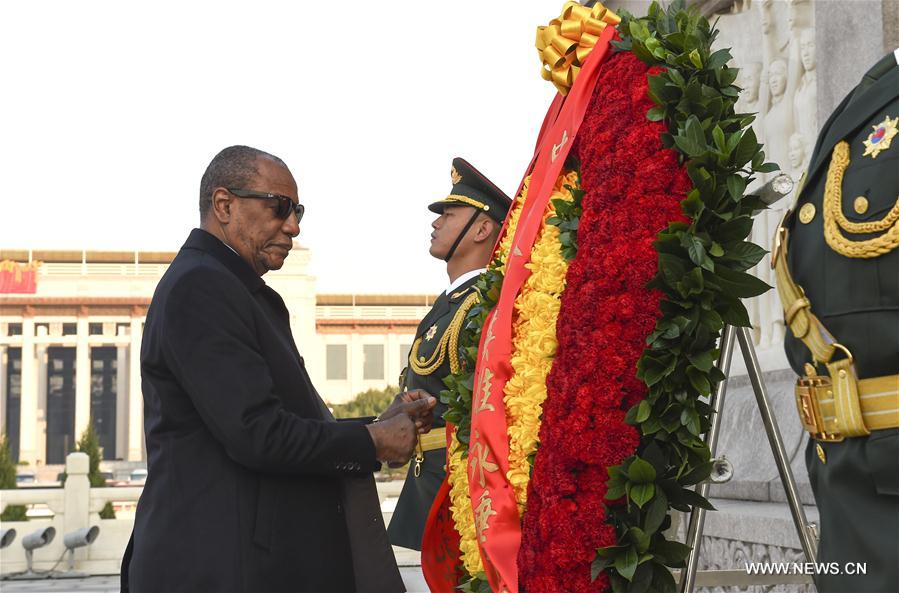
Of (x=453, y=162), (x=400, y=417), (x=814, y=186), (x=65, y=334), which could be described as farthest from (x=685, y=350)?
(x=65, y=334)

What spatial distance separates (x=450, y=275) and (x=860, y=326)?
98.7 inches

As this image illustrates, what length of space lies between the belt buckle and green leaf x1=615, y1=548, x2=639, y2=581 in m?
0.34

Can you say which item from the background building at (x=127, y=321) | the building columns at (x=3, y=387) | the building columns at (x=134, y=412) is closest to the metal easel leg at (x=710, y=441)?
the background building at (x=127, y=321)

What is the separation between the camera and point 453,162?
407 centimetres

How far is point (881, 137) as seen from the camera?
161 cm

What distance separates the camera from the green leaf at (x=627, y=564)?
1734 mm

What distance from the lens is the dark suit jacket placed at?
1.98 metres

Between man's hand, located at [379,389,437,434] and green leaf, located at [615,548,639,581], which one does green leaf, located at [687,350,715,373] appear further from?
man's hand, located at [379,389,437,434]

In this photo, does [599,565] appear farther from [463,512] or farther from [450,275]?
[450,275]

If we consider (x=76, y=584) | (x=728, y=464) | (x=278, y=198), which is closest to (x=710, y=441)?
(x=728, y=464)

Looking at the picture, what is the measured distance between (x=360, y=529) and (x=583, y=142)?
890 millimetres

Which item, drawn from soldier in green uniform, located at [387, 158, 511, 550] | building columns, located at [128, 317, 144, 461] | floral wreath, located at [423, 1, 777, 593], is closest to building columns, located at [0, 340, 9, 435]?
building columns, located at [128, 317, 144, 461]

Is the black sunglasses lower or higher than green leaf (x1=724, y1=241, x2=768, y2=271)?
higher

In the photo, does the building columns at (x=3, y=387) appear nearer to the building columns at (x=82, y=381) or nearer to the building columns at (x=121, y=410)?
the building columns at (x=82, y=381)
